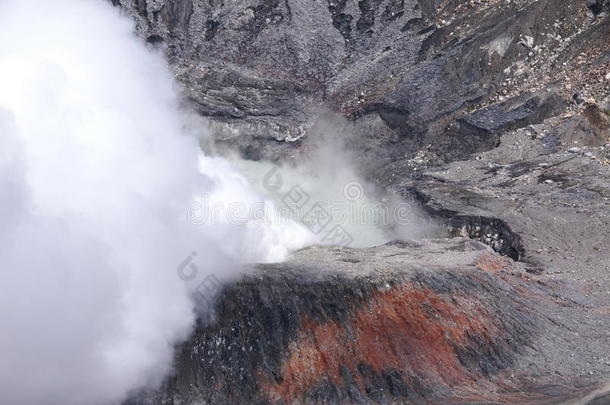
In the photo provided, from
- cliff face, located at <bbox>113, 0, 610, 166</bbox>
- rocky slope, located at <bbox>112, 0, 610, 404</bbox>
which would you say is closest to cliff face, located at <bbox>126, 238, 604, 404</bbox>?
rocky slope, located at <bbox>112, 0, 610, 404</bbox>

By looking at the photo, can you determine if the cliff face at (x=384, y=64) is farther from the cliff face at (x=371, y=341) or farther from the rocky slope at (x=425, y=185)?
the cliff face at (x=371, y=341)

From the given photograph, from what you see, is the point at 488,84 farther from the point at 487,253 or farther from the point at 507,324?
the point at 507,324

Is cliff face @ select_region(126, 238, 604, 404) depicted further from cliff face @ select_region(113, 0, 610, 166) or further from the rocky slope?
cliff face @ select_region(113, 0, 610, 166)

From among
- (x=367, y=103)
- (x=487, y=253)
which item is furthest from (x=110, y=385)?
(x=367, y=103)

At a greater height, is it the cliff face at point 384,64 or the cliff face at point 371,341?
the cliff face at point 384,64

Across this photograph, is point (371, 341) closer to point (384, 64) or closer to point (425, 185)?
point (425, 185)

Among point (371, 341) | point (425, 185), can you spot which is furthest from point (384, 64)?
point (371, 341)

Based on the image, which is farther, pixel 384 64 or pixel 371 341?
pixel 384 64

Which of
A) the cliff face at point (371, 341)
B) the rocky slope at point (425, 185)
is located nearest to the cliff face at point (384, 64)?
the rocky slope at point (425, 185)
